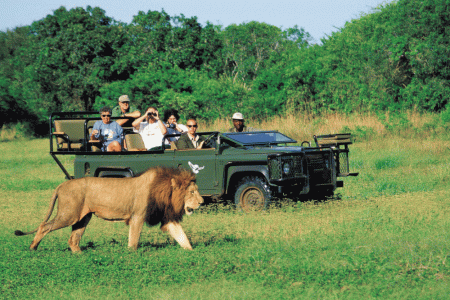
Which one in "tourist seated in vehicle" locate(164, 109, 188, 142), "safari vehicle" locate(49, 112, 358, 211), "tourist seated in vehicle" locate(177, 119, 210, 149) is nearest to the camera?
"safari vehicle" locate(49, 112, 358, 211)

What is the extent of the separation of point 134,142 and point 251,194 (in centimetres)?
243

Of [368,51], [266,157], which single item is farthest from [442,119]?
[266,157]

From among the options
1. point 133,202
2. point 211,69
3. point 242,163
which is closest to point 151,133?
point 242,163

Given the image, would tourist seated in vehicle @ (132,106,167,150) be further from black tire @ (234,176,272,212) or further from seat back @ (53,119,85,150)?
black tire @ (234,176,272,212)

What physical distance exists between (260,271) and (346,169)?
494 centimetres

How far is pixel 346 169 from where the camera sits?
34.3ft

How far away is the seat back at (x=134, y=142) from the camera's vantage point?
10648 millimetres

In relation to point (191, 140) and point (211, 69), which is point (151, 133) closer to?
point (191, 140)

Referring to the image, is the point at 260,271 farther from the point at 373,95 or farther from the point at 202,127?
the point at 373,95

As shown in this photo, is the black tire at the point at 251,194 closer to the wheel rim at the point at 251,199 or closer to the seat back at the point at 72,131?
the wheel rim at the point at 251,199

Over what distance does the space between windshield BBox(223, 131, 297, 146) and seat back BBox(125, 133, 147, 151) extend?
4.98 feet

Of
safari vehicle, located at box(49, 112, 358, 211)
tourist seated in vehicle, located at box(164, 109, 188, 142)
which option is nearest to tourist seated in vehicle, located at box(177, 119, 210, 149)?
safari vehicle, located at box(49, 112, 358, 211)

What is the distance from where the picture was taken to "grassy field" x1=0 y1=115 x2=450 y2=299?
5383mm

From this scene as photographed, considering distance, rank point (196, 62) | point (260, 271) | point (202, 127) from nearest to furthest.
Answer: point (260, 271)
point (202, 127)
point (196, 62)
